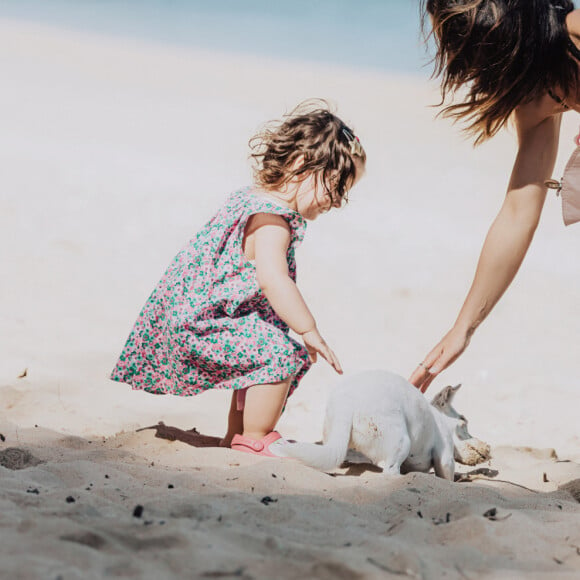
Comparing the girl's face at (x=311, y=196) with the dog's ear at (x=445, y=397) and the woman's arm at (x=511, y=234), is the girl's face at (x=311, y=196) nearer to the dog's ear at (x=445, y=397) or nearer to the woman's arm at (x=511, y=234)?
the woman's arm at (x=511, y=234)

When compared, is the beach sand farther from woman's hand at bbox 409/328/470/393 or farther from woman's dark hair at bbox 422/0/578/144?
woman's dark hair at bbox 422/0/578/144

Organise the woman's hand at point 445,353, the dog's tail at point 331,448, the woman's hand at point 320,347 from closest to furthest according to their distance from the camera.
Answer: the dog's tail at point 331,448 → the woman's hand at point 320,347 → the woman's hand at point 445,353

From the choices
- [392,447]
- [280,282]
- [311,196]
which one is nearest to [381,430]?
[392,447]

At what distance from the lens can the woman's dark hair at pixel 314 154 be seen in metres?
3.24

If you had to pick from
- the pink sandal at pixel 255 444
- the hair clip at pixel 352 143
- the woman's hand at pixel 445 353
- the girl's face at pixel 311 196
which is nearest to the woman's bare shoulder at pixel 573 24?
the hair clip at pixel 352 143

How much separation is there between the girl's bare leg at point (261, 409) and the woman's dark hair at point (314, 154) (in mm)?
818

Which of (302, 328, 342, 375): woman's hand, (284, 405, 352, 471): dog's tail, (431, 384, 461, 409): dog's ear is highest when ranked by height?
(302, 328, 342, 375): woman's hand

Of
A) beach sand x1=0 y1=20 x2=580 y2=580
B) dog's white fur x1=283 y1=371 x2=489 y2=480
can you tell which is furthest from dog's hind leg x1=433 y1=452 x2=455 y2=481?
beach sand x1=0 y1=20 x2=580 y2=580

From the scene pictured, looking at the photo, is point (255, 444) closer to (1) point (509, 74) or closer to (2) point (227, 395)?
(2) point (227, 395)

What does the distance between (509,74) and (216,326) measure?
1.42 m

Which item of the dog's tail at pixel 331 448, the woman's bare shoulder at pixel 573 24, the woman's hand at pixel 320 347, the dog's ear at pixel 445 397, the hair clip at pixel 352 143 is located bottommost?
the dog's tail at pixel 331 448

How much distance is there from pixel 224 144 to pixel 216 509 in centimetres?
1108

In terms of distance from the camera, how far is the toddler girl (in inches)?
121

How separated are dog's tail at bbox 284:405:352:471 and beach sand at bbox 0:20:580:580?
8 centimetres
